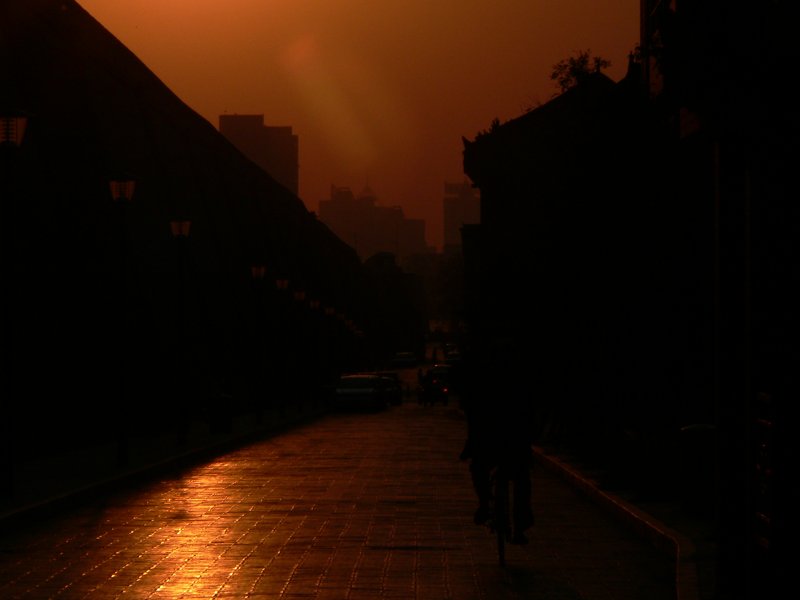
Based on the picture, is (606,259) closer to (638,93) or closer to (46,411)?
(638,93)

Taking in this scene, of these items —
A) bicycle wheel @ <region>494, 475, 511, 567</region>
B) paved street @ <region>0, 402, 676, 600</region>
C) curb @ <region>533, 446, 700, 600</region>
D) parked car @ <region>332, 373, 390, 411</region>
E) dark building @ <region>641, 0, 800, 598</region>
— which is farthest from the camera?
parked car @ <region>332, 373, 390, 411</region>

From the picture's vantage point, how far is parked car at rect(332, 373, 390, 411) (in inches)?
2411

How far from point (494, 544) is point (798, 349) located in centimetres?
730

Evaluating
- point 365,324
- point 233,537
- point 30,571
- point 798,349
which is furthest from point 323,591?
point 365,324

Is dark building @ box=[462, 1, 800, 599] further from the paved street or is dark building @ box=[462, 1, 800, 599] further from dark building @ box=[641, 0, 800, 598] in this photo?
the paved street

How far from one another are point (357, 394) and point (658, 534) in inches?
1904

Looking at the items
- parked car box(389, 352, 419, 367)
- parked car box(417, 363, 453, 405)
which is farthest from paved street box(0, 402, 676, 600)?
parked car box(389, 352, 419, 367)

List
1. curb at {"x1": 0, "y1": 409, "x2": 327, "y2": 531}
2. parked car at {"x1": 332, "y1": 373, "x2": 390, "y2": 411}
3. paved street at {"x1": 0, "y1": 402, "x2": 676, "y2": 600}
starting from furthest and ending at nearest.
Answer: parked car at {"x1": 332, "y1": 373, "x2": 390, "y2": 411} → curb at {"x1": 0, "y1": 409, "x2": 327, "y2": 531} → paved street at {"x1": 0, "y1": 402, "x2": 676, "y2": 600}

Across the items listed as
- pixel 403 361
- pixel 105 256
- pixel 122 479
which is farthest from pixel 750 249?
pixel 403 361

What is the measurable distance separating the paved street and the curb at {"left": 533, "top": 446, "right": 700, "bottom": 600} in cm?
14

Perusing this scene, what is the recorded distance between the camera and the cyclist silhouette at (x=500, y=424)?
12.1 meters

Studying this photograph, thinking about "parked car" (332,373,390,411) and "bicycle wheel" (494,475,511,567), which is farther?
"parked car" (332,373,390,411)

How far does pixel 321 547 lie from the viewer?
13.3m

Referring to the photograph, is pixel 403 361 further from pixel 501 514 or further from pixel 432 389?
pixel 501 514
